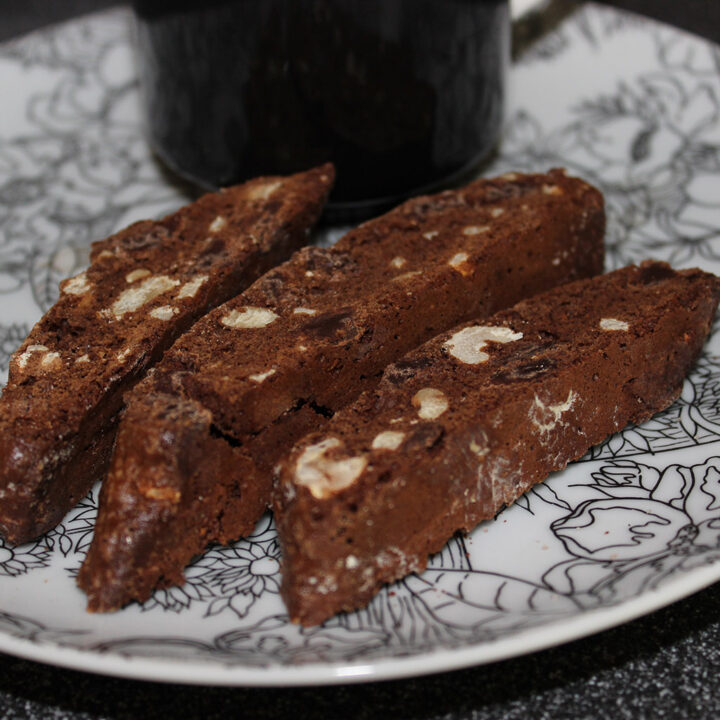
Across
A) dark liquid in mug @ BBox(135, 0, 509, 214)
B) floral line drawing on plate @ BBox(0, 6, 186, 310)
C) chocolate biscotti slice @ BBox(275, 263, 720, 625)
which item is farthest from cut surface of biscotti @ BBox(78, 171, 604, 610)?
floral line drawing on plate @ BBox(0, 6, 186, 310)

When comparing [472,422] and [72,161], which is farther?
[72,161]

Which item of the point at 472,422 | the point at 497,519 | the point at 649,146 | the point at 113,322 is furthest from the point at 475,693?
the point at 649,146

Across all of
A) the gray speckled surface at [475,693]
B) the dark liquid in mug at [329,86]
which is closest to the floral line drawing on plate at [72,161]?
the dark liquid in mug at [329,86]

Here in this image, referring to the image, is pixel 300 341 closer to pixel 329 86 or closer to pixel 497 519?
pixel 497 519

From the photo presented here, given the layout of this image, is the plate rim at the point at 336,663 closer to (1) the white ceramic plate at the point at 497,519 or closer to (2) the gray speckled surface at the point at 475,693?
(1) the white ceramic plate at the point at 497,519

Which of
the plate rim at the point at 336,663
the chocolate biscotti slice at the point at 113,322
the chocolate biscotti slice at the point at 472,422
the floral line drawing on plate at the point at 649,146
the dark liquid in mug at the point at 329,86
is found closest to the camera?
the plate rim at the point at 336,663

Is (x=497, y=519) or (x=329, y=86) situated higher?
(x=329, y=86)
